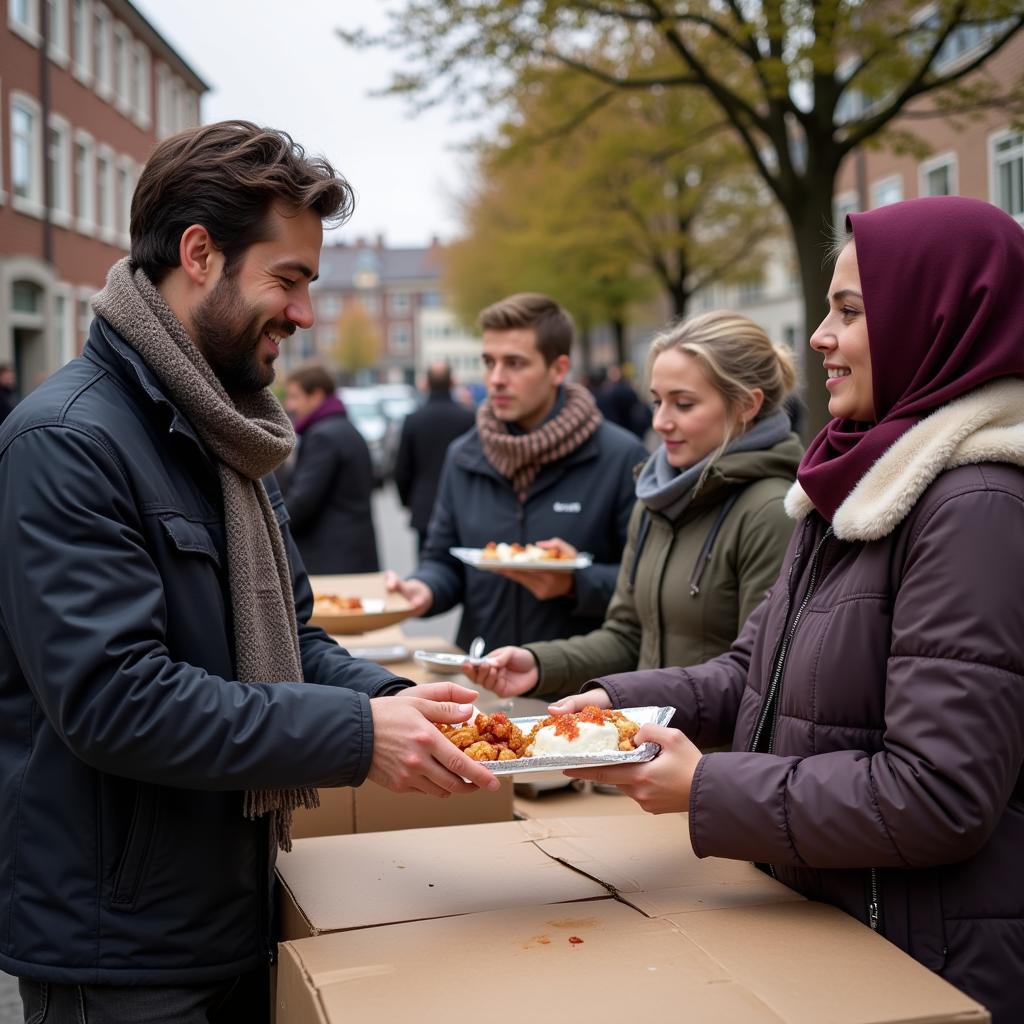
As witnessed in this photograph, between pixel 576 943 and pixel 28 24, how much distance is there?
2824 centimetres

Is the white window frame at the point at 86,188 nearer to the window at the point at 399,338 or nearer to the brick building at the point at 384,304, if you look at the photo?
the brick building at the point at 384,304

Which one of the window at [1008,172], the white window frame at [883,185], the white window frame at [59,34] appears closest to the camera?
the window at [1008,172]

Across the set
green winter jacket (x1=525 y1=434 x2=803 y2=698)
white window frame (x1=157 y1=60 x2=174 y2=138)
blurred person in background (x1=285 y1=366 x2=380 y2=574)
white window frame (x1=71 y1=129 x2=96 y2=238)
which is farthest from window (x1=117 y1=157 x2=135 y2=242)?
green winter jacket (x1=525 y1=434 x2=803 y2=698)

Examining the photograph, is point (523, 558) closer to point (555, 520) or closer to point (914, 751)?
point (555, 520)

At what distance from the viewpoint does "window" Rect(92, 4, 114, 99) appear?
3203 cm

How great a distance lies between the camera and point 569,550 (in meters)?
4.43

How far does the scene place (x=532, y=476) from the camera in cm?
477

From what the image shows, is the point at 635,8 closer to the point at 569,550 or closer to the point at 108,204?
the point at 569,550

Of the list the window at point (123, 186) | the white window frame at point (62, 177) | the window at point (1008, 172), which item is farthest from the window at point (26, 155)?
the window at point (1008, 172)

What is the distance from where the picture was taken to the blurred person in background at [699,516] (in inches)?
135

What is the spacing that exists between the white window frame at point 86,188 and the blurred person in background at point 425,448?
23059 millimetres

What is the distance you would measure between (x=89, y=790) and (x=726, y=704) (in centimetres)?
137

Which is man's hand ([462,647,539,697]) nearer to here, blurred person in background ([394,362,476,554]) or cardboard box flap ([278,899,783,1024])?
cardboard box flap ([278,899,783,1024])

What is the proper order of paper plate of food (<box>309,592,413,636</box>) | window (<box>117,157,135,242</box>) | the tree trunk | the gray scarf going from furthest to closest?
window (<box>117,157,135,242</box>) < the tree trunk < paper plate of food (<box>309,592,413,636</box>) < the gray scarf
